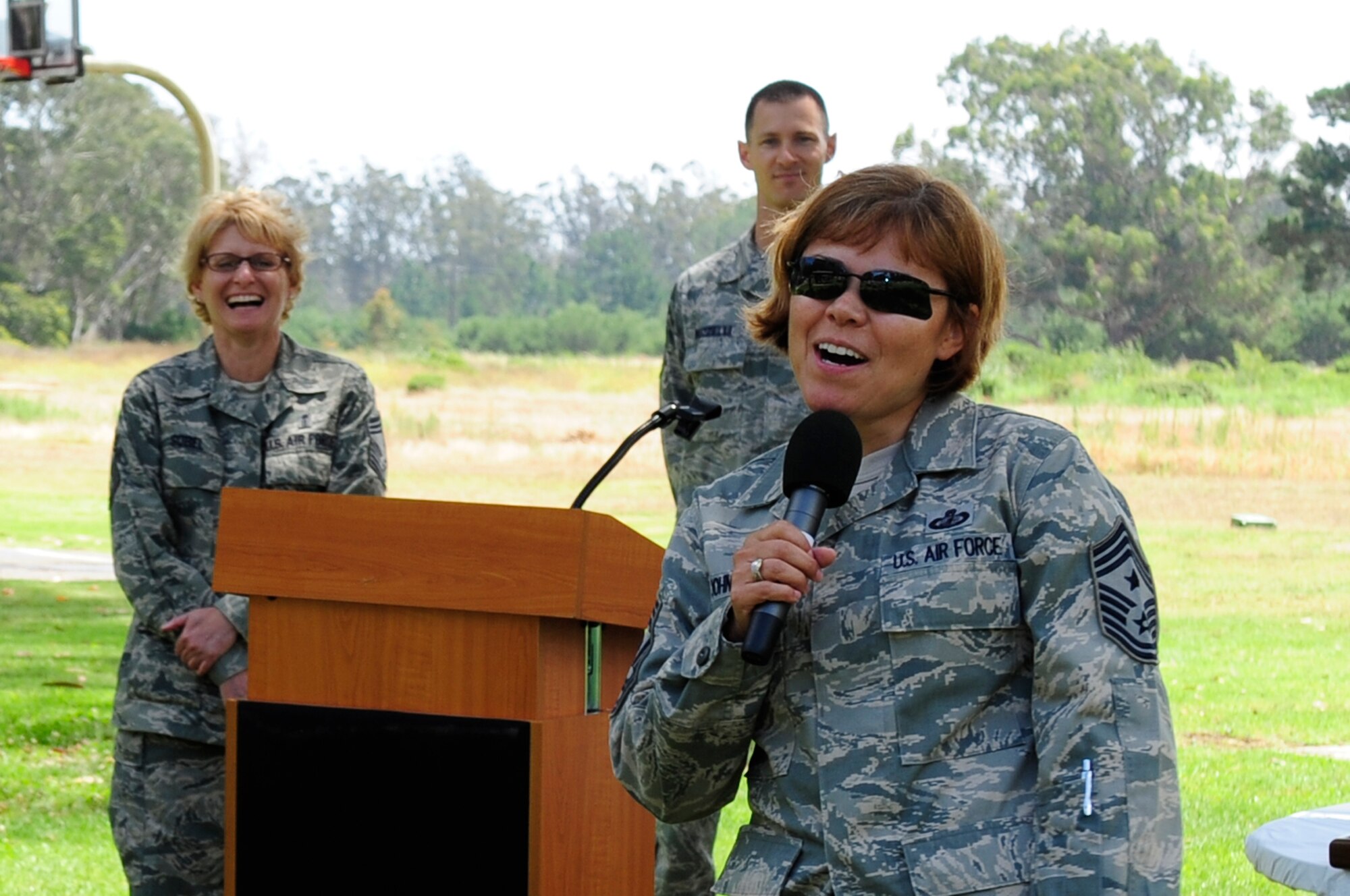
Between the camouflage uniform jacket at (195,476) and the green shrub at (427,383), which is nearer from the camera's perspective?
the camouflage uniform jacket at (195,476)

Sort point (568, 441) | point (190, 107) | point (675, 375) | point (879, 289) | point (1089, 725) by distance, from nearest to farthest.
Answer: point (1089, 725) → point (879, 289) → point (675, 375) → point (190, 107) → point (568, 441)

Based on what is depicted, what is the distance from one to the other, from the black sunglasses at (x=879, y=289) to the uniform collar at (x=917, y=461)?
0.12 m

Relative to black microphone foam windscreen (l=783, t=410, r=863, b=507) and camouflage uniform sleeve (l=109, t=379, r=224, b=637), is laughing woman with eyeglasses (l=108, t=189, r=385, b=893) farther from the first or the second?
black microphone foam windscreen (l=783, t=410, r=863, b=507)

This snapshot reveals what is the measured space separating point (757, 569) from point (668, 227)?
20809mm

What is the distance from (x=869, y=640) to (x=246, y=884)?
167cm

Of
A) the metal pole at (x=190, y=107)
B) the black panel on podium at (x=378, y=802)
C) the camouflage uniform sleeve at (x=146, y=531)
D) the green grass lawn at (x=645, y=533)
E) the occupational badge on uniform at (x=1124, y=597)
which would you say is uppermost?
the metal pole at (x=190, y=107)

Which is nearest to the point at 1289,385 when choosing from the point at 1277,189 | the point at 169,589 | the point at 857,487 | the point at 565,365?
the point at 1277,189

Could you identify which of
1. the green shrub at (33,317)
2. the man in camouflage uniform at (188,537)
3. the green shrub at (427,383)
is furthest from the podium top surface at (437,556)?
the green shrub at (33,317)

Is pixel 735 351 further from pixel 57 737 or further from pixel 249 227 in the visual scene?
pixel 57 737

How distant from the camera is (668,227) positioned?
73.5 feet

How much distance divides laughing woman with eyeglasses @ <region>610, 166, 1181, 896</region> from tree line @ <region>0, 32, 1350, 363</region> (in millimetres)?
633

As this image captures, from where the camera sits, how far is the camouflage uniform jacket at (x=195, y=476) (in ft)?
12.4

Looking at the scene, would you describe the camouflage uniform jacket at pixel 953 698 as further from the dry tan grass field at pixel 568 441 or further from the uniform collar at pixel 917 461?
the dry tan grass field at pixel 568 441

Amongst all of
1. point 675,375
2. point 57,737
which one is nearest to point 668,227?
point 57,737
